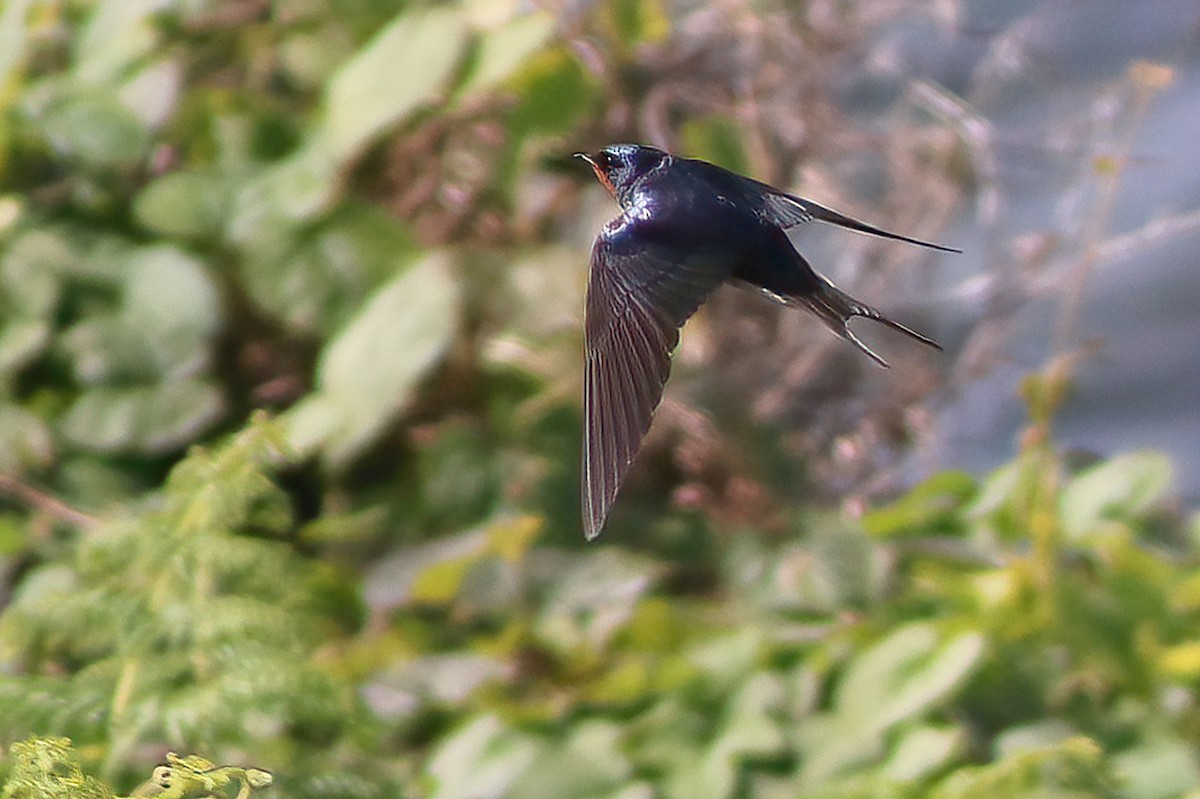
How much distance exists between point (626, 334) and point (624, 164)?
13 cm

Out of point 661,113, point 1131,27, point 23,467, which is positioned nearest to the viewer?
point 23,467

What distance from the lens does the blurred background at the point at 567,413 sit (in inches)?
47.1

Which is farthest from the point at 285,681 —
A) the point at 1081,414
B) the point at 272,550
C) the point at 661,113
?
the point at 1081,414

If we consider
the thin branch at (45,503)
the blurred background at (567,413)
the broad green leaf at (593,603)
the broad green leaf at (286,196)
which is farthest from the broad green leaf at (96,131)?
the broad green leaf at (593,603)

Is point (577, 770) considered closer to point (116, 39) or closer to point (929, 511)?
point (929, 511)

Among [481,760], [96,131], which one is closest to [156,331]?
[96,131]

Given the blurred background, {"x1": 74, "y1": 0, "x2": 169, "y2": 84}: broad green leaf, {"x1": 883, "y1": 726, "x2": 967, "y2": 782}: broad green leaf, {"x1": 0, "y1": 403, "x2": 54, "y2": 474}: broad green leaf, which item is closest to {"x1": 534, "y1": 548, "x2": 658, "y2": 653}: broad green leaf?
the blurred background

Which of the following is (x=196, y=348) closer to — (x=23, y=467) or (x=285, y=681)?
(x=23, y=467)

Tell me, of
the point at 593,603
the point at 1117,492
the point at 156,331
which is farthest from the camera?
the point at 156,331

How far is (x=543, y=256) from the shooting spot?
172 centimetres

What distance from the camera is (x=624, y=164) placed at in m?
0.87

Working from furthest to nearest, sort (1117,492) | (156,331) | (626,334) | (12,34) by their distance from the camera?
(12,34) → (156,331) → (1117,492) → (626,334)

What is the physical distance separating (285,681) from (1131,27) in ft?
5.19

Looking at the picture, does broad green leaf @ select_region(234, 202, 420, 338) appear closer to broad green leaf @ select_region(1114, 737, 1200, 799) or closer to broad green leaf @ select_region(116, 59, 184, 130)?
broad green leaf @ select_region(116, 59, 184, 130)
